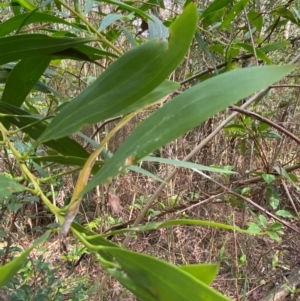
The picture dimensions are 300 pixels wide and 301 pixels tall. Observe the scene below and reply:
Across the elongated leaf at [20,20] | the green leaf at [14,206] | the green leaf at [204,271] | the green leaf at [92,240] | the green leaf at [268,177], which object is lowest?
the green leaf at [14,206]

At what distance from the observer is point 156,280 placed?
181 millimetres

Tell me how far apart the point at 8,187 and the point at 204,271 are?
0.17m

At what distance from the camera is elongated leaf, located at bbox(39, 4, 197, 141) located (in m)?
0.22

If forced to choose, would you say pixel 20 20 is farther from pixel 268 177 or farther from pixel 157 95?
pixel 268 177

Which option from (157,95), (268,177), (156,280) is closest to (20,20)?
(157,95)

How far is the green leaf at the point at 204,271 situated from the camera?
0.54ft

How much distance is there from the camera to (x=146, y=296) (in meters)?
0.19

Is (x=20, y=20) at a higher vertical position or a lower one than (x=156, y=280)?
higher

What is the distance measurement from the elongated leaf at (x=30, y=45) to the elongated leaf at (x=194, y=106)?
0.72 ft

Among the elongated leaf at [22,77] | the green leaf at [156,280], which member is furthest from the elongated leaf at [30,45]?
the green leaf at [156,280]

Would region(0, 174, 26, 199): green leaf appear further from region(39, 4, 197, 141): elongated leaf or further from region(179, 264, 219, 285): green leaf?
region(179, 264, 219, 285): green leaf

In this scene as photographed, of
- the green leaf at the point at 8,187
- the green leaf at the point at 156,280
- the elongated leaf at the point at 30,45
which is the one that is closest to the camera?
the green leaf at the point at 156,280

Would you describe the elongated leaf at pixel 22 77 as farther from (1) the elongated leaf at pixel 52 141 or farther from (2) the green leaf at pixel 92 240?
(2) the green leaf at pixel 92 240

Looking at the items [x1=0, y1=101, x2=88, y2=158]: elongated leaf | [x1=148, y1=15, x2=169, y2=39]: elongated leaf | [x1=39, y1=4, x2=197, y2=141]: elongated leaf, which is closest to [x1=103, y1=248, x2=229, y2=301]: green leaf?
[x1=39, y1=4, x2=197, y2=141]: elongated leaf
